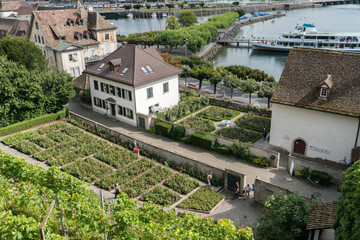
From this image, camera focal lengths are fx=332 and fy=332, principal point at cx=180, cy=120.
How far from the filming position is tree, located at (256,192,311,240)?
2267 cm

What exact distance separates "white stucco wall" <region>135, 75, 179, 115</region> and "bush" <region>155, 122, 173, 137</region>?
4.07 m

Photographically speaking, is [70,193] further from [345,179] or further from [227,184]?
[345,179]

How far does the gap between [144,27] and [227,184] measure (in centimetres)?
13236

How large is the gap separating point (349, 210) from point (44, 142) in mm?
34434

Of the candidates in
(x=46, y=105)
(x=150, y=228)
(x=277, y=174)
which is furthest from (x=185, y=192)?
(x=46, y=105)

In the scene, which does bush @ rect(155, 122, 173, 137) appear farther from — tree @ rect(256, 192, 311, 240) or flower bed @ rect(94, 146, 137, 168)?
tree @ rect(256, 192, 311, 240)

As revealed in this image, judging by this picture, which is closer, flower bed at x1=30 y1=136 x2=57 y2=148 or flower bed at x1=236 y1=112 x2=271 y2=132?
flower bed at x1=30 y1=136 x2=57 y2=148

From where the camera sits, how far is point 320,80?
116 feet

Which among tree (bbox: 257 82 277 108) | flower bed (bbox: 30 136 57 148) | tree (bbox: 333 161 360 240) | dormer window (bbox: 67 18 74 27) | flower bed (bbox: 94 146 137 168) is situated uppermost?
dormer window (bbox: 67 18 74 27)

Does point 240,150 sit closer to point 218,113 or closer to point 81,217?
point 218,113

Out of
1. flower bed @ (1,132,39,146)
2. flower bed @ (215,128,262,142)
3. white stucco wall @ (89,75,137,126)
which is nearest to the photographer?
flower bed @ (1,132,39,146)

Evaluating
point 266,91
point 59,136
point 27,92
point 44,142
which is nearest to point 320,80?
point 266,91

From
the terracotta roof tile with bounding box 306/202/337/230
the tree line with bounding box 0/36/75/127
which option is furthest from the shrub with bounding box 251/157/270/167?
the tree line with bounding box 0/36/75/127

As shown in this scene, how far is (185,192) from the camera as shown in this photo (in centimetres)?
3061
